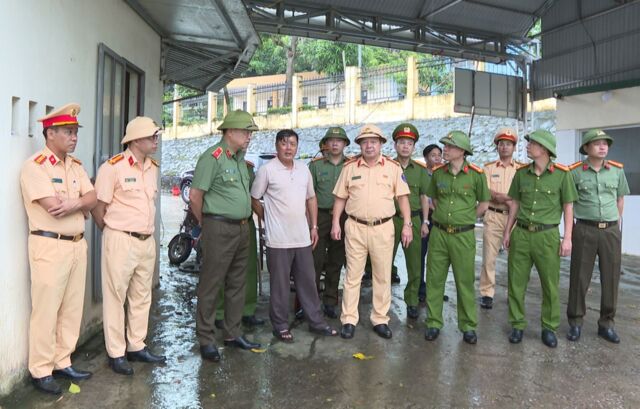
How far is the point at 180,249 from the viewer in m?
→ 6.96

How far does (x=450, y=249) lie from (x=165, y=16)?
11.9 ft

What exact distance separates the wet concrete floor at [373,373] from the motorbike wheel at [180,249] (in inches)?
89.2

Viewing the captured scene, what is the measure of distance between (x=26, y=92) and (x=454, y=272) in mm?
3317

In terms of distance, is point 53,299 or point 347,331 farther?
point 347,331

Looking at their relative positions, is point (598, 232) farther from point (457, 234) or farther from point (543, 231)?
point (457, 234)

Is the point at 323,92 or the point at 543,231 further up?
the point at 323,92

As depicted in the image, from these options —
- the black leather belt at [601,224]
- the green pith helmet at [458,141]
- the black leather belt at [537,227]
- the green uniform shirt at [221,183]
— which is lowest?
the black leather belt at [537,227]

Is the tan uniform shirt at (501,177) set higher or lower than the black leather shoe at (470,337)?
higher

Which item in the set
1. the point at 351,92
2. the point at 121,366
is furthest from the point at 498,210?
the point at 351,92

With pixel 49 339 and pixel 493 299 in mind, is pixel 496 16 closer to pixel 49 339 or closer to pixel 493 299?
pixel 493 299

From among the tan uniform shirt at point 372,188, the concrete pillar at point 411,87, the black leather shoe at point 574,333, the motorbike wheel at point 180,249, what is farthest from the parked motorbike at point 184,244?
the concrete pillar at point 411,87

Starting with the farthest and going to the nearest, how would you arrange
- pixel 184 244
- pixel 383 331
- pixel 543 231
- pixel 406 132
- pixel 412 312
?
pixel 184 244, pixel 412 312, pixel 406 132, pixel 383 331, pixel 543 231

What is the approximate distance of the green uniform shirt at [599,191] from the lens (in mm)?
4090

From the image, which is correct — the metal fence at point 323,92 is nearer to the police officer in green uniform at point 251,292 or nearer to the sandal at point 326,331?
A: the police officer in green uniform at point 251,292
